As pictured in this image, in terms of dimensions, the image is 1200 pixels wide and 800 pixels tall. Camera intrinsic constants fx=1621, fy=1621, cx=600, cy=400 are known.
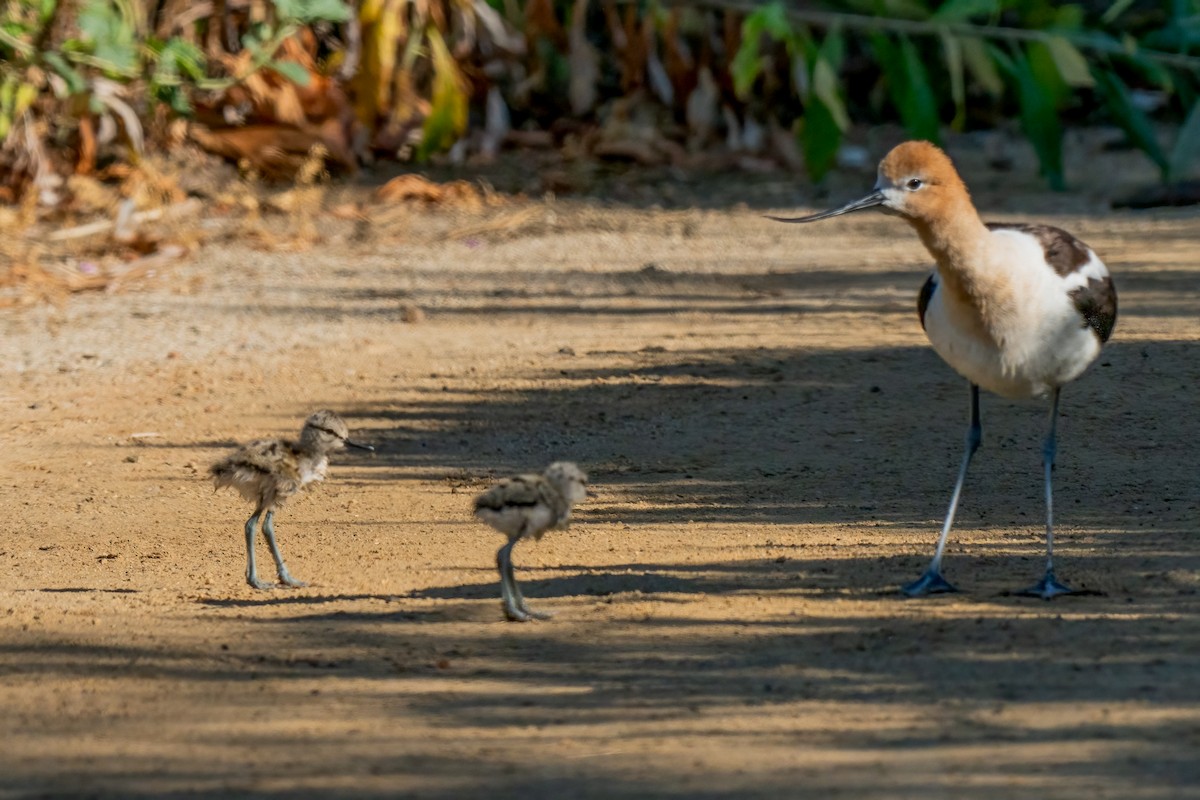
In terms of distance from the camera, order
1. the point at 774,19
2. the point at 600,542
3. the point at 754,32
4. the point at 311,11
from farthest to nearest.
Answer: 1. the point at 754,32
2. the point at 774,19
3. the point at 311,11
4. the point at 600,542

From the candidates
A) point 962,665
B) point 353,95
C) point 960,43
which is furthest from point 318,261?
point 962,665

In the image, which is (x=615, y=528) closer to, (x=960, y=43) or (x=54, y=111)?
(x=960, y=43)

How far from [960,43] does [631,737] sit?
787 centimetres

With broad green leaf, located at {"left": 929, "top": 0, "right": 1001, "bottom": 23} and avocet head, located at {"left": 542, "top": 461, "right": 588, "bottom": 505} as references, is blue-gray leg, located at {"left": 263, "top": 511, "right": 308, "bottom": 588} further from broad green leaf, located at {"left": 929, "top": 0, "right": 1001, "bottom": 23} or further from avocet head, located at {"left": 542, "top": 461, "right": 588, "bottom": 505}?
broad green leaf, located at {"left": 929, "top": 0, "right": 1001, "bottom": 23}

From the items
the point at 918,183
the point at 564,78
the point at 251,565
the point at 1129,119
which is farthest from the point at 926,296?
the point at 564,78

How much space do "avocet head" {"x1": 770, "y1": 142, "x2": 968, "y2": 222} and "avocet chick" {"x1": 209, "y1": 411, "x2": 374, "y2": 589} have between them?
5.55 ft

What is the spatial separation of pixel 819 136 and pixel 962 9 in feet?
3.99

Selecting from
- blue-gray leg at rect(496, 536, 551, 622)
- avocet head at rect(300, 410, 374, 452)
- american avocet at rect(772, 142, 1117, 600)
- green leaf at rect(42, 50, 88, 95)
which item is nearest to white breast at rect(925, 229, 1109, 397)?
american avocet at rect(772, 142, 1117, 600)

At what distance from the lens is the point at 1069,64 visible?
10211 millimetres

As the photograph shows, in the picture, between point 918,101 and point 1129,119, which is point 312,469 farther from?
point 1129,119

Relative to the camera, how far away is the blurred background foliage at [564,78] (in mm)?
10086

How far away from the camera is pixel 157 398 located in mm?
7270

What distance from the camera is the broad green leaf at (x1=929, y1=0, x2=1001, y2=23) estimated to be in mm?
10133

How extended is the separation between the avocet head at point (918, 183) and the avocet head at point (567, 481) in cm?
95
